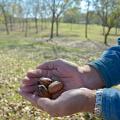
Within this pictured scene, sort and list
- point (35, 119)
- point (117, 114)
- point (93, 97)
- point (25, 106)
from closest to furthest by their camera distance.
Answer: point (117, 114)
point (93, 97)
point (35, 119)
point (25, 106)

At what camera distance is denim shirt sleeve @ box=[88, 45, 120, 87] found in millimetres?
2916

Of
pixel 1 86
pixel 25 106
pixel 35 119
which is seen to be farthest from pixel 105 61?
pixel 1 86

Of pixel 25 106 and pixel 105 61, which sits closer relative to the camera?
pixel 105 61

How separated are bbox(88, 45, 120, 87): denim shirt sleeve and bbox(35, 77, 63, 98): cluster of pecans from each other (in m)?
0.37

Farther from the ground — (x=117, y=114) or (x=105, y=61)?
(x=105, y=61)

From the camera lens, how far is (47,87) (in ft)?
9.58

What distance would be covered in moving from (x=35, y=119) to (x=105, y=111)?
11.6 feet

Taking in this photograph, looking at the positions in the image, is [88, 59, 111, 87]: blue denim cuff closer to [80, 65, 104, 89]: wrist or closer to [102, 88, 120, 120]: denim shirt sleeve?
[80, 65, 104, 89]: wrist

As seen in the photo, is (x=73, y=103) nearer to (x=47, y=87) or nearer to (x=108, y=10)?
(x=47, y=87)

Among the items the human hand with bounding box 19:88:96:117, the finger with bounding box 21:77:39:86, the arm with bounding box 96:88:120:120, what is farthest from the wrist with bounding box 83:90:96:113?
the finger with bounding box 21:77:39:86

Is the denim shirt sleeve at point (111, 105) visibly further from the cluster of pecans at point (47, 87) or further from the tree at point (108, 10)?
the tree at point (108, 10)

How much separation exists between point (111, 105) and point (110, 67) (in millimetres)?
875

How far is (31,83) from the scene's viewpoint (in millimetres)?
2973

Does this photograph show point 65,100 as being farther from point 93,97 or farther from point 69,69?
point 69,69
